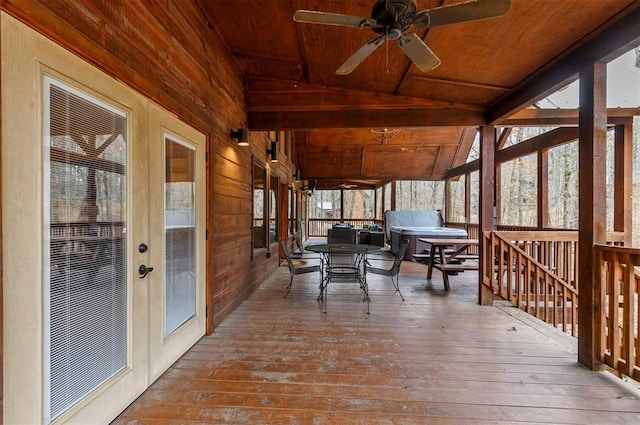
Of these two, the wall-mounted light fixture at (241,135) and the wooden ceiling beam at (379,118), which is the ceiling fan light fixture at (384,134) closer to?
the wooden ceiling beam at (379,118)

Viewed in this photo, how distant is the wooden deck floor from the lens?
1812 mm

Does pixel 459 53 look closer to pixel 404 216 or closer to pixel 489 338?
pixel 489 338

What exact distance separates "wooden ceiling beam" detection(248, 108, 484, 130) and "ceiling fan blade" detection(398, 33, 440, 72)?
162cm

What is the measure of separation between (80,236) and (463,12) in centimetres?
244

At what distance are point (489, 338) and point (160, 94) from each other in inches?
140

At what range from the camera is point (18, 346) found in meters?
1.20

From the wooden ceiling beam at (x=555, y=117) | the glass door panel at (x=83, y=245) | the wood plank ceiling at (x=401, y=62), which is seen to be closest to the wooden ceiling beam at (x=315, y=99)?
the wood plank ceiling at (x=401, y=62)

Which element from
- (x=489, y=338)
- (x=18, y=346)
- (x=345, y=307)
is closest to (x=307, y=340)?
(x=345, y=307)

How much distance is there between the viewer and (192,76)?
2.64m

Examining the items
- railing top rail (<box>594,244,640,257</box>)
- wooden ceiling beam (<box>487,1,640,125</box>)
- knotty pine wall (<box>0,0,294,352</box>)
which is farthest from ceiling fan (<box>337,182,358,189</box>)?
railing top rail (<box>594,244,640,257</box>)

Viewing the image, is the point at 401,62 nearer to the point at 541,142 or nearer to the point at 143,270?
the point at 143,270

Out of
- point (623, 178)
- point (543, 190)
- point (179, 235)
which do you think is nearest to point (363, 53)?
point (179, 235)

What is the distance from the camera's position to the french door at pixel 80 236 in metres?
1.19

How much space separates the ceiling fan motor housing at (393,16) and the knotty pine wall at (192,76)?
60.6 inches
